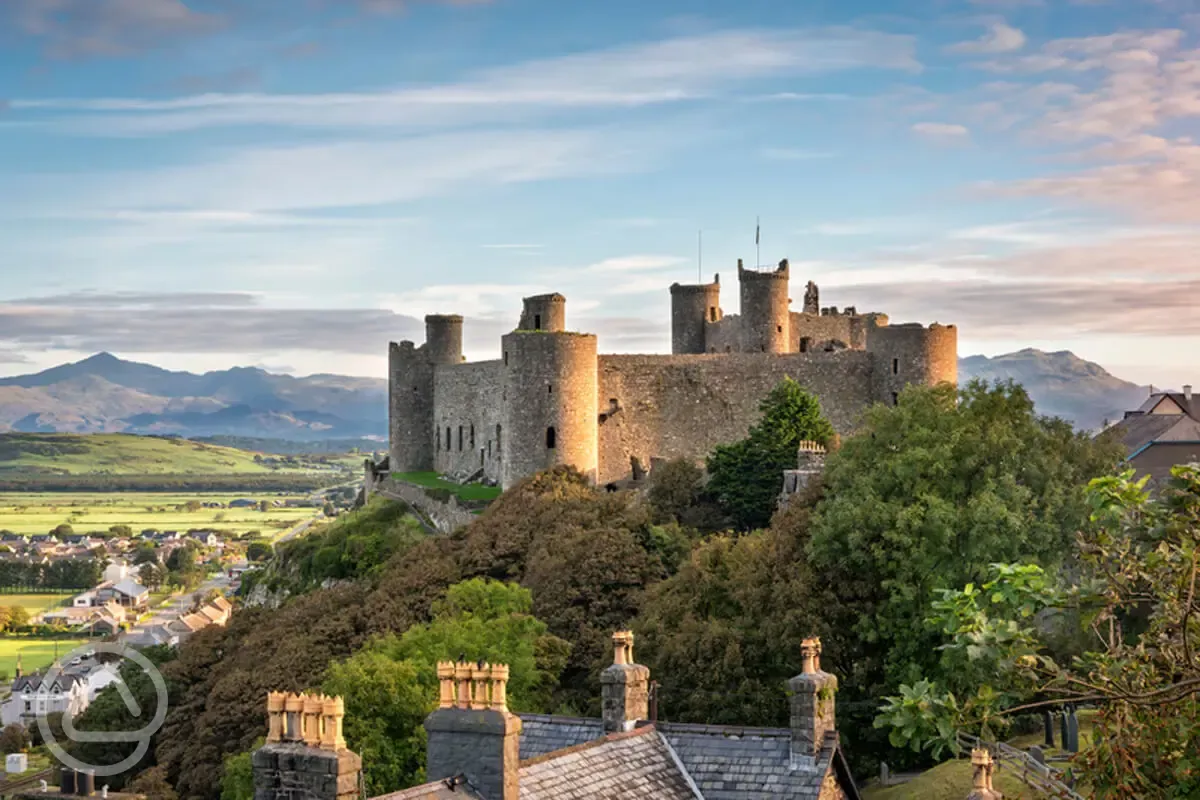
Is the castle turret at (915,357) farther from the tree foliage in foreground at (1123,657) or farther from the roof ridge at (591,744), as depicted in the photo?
the tree foliage in foreground at (1123,657)

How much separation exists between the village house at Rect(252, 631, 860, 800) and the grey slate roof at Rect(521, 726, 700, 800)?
0.02m

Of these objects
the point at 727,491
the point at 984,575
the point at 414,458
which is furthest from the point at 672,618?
the point at 414,458

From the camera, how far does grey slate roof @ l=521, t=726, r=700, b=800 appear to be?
17.8 meters

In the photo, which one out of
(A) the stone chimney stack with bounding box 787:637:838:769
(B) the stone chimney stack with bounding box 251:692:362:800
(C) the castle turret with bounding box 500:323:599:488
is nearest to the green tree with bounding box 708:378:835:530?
(C) the castle turret with bounding box 500:323:599:488

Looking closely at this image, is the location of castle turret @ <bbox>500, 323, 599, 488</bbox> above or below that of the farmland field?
above

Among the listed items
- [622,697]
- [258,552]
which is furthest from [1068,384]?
[622,697]

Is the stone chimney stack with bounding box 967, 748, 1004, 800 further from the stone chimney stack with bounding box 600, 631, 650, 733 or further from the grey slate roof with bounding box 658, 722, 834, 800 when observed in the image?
the stone chimney stack with bounding box 600, 631, 650, 733

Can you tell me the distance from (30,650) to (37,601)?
28.8 m

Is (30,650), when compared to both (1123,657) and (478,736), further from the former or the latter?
(1123,657)

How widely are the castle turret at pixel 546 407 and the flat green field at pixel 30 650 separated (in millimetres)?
69305

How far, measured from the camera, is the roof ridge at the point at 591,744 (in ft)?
59.4

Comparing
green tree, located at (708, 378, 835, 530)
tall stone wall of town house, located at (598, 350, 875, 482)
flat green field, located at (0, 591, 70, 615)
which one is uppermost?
tall stone wall of town house, located at (598, 350, 875, 482)

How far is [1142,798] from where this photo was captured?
12.6 metres

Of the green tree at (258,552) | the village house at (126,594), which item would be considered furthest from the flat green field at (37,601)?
the green tree at (258,552)
